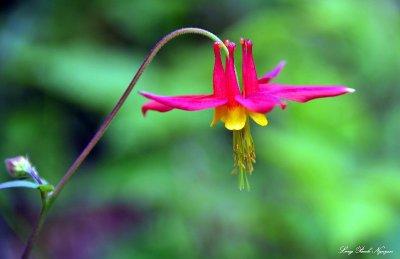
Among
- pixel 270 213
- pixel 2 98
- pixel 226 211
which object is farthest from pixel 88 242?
pixel 270 213

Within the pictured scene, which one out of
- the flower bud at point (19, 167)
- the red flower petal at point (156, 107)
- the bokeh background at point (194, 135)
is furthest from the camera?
the bokeh background at point (194, 135)

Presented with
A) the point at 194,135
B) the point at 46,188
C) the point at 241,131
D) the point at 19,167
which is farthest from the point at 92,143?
the point at 194,135

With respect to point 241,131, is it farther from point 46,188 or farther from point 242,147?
point 46,188

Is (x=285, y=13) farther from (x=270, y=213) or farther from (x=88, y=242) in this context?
(x=88, y=242)

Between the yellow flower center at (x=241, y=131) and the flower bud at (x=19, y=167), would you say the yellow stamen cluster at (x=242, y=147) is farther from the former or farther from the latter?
the flower bud at (x=19, y=167)

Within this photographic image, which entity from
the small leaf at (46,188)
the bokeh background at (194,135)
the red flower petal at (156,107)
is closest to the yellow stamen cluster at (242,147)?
the red flower petal at (156,107)

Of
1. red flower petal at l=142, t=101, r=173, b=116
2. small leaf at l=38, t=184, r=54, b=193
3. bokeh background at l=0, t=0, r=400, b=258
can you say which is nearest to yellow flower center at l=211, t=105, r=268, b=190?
red flower petal at l=142, t=101, r=173, b=116
